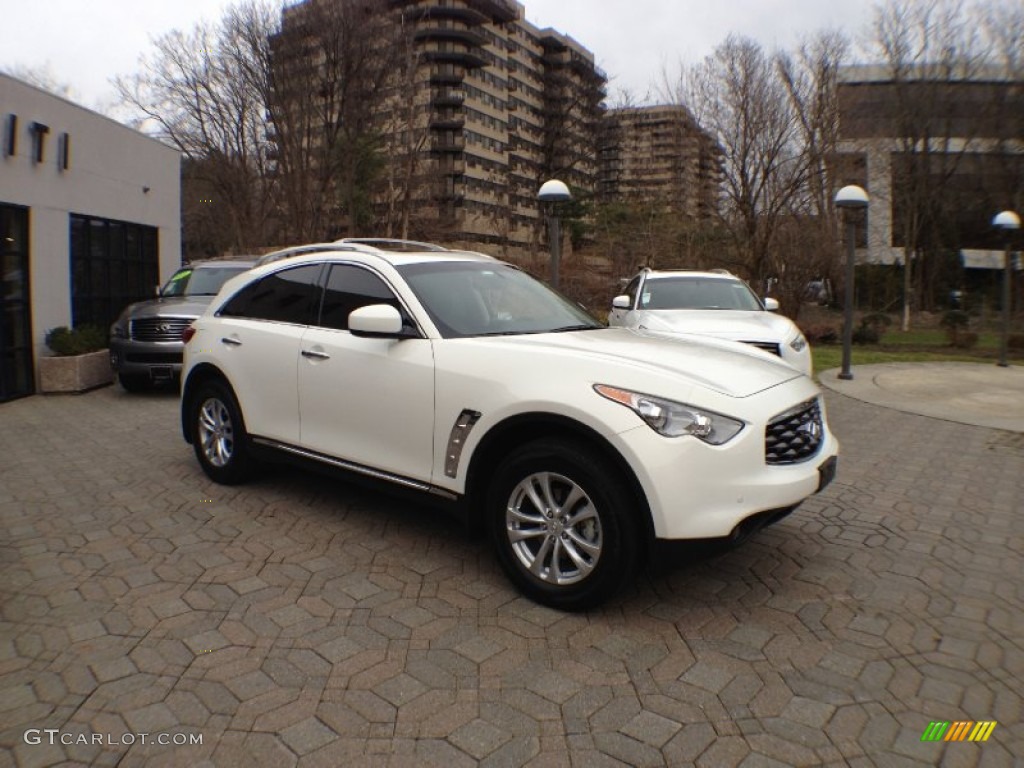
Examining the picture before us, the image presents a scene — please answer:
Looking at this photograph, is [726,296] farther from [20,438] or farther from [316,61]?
[316,61]

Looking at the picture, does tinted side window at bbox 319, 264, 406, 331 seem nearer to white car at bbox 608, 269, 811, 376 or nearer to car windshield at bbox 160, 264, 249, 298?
white car at bbox 608, 269, 811, 376

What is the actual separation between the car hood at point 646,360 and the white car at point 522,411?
14mm

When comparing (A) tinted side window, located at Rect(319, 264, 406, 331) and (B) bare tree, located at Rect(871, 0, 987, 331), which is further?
(B) bare tree, located at Rect(871, 0, 987, 331)

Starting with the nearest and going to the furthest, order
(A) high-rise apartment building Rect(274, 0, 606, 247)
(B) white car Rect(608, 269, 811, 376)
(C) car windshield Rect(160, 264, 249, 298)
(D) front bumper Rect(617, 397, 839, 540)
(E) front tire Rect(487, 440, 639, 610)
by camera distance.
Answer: (D) front bumper Rect(617, 397, 839, 540)
(E) front tire Rect(487, 440, 639, 610)
(B) white car Rect(608, 269, 811, 376)
(C) car windshield Rect(160, 264, 249, 298)
(A) high-rise apartment building Rect(274, 0, 606, 247)

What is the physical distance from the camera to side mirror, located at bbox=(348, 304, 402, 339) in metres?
3.89

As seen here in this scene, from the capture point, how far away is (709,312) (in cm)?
884

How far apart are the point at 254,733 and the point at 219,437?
3.40 meters

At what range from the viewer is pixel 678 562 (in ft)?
10.3

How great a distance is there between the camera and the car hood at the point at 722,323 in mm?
7773

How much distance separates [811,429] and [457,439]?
183 centimetres

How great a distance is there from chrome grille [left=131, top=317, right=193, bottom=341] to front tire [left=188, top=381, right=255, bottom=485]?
15.2 ft

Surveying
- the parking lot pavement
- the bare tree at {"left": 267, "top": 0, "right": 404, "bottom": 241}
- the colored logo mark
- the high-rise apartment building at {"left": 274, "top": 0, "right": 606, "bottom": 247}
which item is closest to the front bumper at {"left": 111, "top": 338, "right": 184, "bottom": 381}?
the parking lot pavement

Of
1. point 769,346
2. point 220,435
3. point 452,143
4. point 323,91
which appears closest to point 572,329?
point 220,435

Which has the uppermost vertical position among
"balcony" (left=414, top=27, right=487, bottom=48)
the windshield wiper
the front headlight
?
"balcony" (left=414, top=27, right=487, bottom=48)
